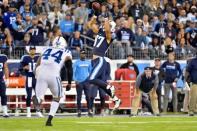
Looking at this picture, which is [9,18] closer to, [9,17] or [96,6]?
[9,17]

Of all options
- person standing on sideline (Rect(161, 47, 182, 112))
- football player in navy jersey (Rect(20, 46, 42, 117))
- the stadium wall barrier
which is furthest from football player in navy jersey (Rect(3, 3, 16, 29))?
person standing on sideline (Rect(161, 47, 182, 112))

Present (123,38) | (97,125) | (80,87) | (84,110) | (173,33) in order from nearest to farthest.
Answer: (97,125) → (80,87) → (84,110) → (123,38) → (173,33)

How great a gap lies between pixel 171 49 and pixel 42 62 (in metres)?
10.5

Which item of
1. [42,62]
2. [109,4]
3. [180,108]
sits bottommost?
[180,108]

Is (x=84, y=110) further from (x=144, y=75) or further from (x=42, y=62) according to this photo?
(x=42, y=62)

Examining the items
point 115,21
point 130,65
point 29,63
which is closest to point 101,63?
point 29,63

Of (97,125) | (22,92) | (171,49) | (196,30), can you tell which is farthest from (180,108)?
(97,125)

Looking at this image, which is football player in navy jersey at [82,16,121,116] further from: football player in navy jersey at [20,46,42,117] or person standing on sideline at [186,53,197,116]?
person standing on sideline at [186,53,197,116]

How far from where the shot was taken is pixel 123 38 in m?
25.6

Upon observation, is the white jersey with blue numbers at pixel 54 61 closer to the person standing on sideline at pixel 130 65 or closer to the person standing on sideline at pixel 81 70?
the person standing on sideline at pixel 81 70

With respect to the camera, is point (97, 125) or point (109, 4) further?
point (109, 4)

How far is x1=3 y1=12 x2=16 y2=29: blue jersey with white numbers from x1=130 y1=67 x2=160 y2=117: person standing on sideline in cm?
511

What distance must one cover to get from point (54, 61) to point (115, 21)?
10976 millimetres

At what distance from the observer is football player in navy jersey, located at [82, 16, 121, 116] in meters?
18.9
